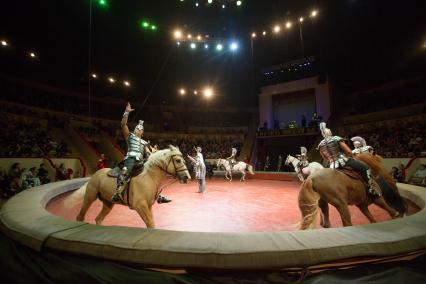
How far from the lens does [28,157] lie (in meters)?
11.7

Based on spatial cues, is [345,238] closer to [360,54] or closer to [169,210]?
[169,210]

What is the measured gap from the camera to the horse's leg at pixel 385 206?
4.20 meters

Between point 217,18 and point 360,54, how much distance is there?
14.2 metres

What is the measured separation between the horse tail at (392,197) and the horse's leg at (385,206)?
10cm

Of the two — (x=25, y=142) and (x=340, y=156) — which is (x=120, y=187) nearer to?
(x=340, y=156)

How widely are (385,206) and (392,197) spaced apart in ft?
1.74

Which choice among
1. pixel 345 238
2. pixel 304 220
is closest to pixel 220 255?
pixel 345 238

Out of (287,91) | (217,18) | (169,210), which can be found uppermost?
(217,18)

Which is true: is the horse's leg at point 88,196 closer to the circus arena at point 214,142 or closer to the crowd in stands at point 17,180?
the circus arena at point 214,142

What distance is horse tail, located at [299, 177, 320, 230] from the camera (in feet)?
12.2

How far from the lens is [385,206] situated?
14.1ft

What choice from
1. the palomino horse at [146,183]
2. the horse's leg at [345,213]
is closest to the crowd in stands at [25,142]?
the palomino horse at [146,183]

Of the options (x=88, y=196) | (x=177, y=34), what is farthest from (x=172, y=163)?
(x=177, y=34)

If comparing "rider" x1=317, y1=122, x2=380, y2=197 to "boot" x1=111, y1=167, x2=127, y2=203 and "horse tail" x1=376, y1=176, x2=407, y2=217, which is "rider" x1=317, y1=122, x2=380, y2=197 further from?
"boot" x1=111, y1=167, x2=127, y2=203
